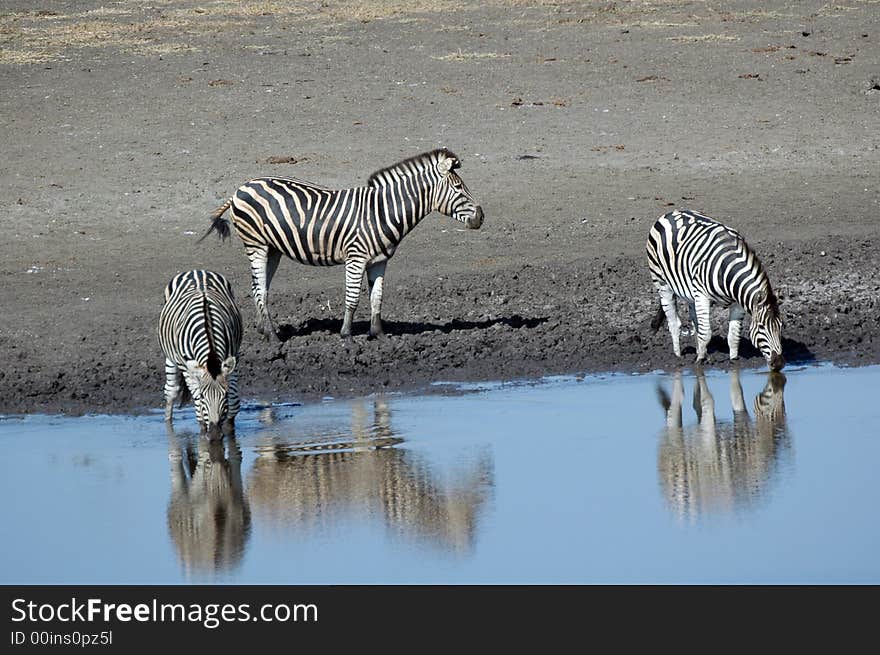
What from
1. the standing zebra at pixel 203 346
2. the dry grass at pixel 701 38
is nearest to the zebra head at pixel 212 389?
the standing zebra at pixel 203 346

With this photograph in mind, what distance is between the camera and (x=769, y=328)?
42.2 ft

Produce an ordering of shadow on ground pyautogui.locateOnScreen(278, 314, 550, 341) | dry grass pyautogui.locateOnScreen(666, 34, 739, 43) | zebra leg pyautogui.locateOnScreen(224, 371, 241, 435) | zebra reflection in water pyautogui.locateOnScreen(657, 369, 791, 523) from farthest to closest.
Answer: dry grass pyautogui.locateOnScreen(666, 34, 739, 43), shadow on ground pyautogui.locateOnScreen(278, 314, 550, 341), zebra leg pyautogui.locateOnScreen(224, 371, 241, 435), zebra reflection in water pyautogui.locateOnScreen(657, 369, 791, 523)

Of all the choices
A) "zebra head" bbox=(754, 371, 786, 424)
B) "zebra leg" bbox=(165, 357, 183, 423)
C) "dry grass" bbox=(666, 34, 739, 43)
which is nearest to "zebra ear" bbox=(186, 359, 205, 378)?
"zebra leg" bbox=(165, 357, 183, 423)

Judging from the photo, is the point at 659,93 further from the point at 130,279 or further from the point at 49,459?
the point at 49,459

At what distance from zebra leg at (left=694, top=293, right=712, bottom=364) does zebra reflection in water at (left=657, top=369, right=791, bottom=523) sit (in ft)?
1.96

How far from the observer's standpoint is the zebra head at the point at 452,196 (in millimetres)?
14695

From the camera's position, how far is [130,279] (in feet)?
53.4

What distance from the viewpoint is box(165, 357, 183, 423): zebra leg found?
11.7 metres

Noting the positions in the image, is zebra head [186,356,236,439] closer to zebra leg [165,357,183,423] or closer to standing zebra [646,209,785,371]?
zebra leg [165,357,183,423]

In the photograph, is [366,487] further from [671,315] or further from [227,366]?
[671,315]

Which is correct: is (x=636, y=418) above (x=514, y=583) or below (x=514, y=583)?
above

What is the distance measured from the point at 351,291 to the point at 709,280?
133 inches
